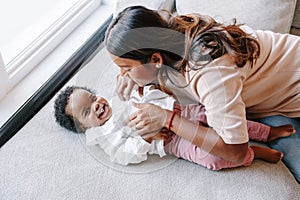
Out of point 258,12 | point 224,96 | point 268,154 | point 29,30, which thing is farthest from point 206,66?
point 29,30

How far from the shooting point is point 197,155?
3.54 ft

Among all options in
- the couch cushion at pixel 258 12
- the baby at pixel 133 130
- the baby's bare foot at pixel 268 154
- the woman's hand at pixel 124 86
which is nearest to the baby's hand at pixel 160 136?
the baby at pixel 133 130

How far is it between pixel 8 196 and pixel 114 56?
0.47 m

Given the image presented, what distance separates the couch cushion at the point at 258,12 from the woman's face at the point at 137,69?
0.42 metres

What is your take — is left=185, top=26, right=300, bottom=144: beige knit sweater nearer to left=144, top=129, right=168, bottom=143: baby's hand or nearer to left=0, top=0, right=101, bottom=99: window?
left=144, top=129, right=168, bottom=143: baby's hand

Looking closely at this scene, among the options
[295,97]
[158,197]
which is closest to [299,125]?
[295,97]

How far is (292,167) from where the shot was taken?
3.60 feet

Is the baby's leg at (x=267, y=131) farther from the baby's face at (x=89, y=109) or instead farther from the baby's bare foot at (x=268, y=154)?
the baby's face at (x=89, y=109)

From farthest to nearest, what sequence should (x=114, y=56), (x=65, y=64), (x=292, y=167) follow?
(x=65, y=64) < (x=292, y=167) < (x=114, y=56)

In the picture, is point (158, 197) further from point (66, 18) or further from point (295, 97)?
point (66, 18)

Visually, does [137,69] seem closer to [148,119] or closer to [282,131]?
[148,119]

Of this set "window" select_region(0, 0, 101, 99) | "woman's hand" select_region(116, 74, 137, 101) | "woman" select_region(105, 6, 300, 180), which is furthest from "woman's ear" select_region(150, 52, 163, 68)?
"window" select_region(0, 0, 101, 99)

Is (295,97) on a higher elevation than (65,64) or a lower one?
higher

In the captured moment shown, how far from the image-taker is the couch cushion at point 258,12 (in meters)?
1.27
